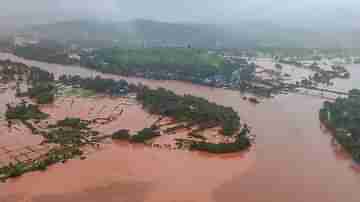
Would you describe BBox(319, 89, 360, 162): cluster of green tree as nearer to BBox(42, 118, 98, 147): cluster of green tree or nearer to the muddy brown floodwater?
the muddy brown floodwater

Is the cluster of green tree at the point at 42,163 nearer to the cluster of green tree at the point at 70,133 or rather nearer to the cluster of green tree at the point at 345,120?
the cluster of green tree at the point at 70,133

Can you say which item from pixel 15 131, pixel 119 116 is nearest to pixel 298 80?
pixel 119 116

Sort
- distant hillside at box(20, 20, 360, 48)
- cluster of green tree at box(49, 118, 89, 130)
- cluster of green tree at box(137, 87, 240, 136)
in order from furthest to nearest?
distant hillside at box(20, 20, 360, 48) < cluster of green tree at box(137, 87, 240, 136) < cluster of green tree at box(49, 118, 89, 130)

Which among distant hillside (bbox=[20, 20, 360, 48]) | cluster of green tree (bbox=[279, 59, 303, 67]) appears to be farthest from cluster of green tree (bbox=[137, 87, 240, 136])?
distant hillside (bbox=[20, 20, 360, 48])

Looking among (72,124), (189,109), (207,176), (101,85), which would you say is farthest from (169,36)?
(207,176)

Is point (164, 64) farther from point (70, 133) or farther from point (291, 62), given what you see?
point (70, 133)

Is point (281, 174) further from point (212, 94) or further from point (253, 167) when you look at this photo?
point (212, 94)
